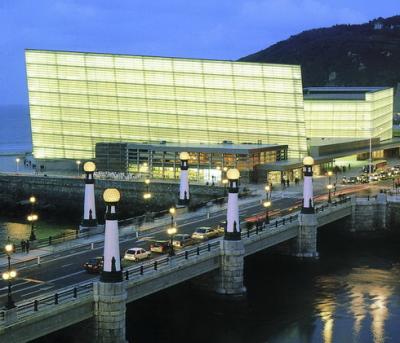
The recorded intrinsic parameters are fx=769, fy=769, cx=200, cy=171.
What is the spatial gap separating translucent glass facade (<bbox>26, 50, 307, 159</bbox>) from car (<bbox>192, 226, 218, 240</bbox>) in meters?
53.7

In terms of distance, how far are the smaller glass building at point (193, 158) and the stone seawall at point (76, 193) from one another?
7.03 m

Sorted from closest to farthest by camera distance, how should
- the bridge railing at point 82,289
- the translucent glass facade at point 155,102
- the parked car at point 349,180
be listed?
the bridge railing at point 82,289, the parked car at point 349,180, the translucent glass facade at point 155,102

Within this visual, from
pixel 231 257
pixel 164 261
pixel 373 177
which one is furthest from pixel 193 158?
pixel 164 261

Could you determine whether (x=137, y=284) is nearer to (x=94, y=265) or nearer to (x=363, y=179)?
(x=94, y=265)

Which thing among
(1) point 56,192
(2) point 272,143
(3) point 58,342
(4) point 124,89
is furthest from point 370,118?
(3) point 58,342

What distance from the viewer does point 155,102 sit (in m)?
118

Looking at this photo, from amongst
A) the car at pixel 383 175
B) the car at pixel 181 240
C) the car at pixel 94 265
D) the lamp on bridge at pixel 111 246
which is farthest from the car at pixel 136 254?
the car at pixel 383 175

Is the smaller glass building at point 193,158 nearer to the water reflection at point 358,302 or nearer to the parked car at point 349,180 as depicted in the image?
the parked car at point 349,180

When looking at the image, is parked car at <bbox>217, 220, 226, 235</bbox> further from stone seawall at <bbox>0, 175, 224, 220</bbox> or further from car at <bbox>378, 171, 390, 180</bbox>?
car at <bbox>378, 171, 390, 180</bbox>

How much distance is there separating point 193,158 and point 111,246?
64.4 meters

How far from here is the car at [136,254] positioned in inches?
2005

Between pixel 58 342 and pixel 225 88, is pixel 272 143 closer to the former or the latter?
pixel 225 88

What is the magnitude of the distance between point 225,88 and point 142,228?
2065 inches

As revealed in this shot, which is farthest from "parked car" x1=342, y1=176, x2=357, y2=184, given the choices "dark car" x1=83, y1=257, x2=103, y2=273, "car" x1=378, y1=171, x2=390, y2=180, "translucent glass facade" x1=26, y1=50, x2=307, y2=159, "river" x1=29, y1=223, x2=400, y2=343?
"dark car" x1=83, y1=257, x2=103, y2=273
